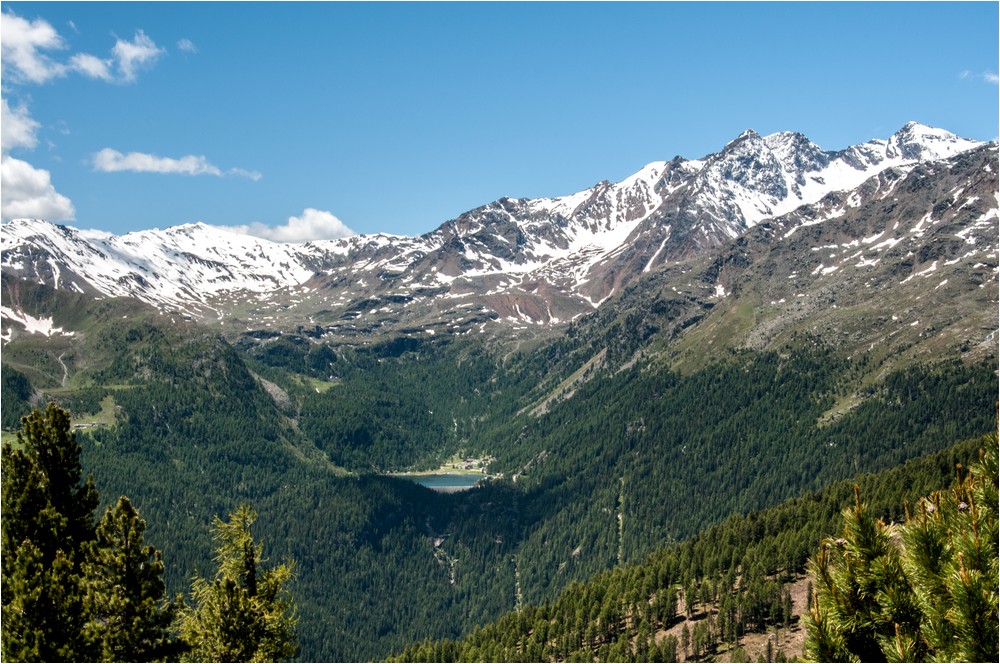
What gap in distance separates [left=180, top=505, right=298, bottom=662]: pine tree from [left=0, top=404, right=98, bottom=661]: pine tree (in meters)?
4.91

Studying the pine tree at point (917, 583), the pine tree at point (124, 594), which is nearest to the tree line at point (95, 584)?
the pine tree at point (124, 594)

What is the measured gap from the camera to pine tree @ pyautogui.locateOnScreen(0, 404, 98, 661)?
32.5 meters

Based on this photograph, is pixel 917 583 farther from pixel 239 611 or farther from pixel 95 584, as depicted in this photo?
pixel 95 584

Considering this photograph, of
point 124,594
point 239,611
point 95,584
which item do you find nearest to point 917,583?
point 239,611

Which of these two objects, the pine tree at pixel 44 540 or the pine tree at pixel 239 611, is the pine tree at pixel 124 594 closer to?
the pine tree at pixel 44 540

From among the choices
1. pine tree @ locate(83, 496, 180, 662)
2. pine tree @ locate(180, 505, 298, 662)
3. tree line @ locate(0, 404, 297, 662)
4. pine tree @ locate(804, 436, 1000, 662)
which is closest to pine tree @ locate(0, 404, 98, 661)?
tree line @ locate(0, 404, 297, 662)

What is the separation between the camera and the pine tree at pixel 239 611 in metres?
35.6

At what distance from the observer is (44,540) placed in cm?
3694

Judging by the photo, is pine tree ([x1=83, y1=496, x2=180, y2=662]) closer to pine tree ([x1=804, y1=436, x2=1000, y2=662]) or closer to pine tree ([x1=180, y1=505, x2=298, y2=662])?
pine tree ([x1=180, y1=505, x2=298, y2=662])

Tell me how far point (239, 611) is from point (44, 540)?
9813mm

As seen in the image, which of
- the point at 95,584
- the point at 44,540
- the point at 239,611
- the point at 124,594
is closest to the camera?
the point at 95,584

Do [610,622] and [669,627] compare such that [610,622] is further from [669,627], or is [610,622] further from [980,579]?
[980,579]

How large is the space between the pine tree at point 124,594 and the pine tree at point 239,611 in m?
1.69

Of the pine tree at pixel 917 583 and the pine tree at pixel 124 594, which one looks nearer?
the pine tree at pixel 917 583
